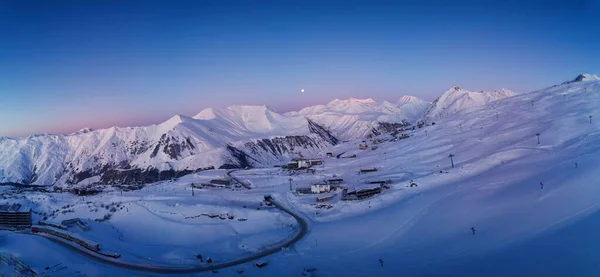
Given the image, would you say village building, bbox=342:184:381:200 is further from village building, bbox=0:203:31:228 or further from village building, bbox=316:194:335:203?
village building, bbox=0:203:31:228

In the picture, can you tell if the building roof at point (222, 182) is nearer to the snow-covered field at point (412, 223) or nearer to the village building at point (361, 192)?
the snow-covered field at point (412, 223)

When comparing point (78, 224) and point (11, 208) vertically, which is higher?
point (11, 208)

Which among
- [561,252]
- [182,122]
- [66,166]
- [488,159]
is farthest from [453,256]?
[66,166]

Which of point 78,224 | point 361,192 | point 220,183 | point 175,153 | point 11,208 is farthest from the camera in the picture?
point 175,153

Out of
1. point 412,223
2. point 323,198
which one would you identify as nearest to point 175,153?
point 323,198

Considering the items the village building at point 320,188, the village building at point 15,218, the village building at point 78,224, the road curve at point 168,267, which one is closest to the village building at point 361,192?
the village building at point 320,188

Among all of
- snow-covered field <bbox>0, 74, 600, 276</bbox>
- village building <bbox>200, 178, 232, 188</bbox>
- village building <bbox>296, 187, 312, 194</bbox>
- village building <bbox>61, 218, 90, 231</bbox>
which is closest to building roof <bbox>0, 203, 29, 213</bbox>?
snow-covered field <bbox>0, 74, 600, 276</bbox>

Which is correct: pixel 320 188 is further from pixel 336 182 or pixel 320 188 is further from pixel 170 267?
pixel 170 267

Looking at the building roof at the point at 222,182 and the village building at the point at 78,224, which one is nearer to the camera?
the village building at the point at 78,224
